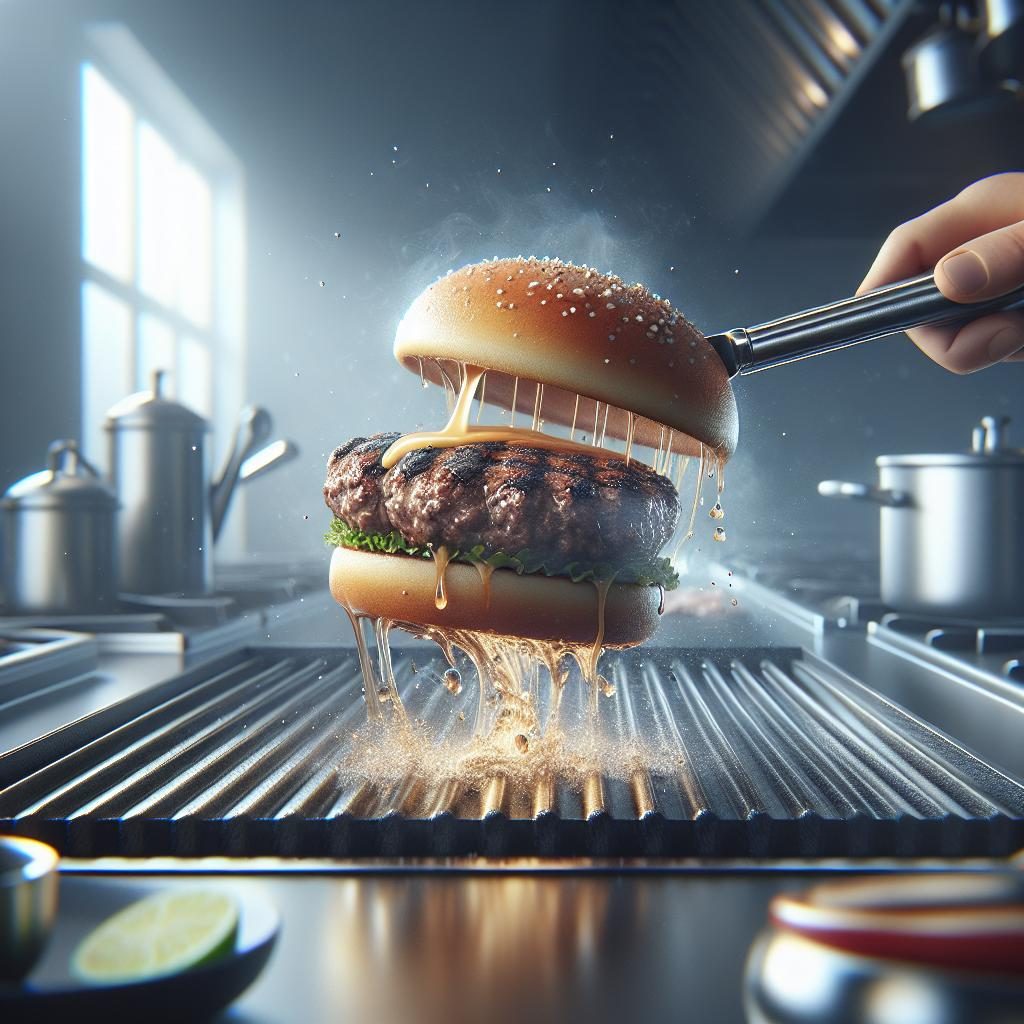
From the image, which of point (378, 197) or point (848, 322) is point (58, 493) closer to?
point (378, 197)

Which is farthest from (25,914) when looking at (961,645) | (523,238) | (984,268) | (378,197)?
(378,197)

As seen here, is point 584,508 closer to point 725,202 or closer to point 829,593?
point 829,593

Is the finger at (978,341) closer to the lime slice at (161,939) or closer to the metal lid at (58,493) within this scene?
the lime slice at (161,939)

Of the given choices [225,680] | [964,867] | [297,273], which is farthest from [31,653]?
[297,273]

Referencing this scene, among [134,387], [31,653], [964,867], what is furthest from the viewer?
[134,387]

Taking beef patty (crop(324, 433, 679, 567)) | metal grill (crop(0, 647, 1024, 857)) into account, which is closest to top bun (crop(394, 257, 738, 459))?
beef patty (crop(324, 433, 679, 567))
